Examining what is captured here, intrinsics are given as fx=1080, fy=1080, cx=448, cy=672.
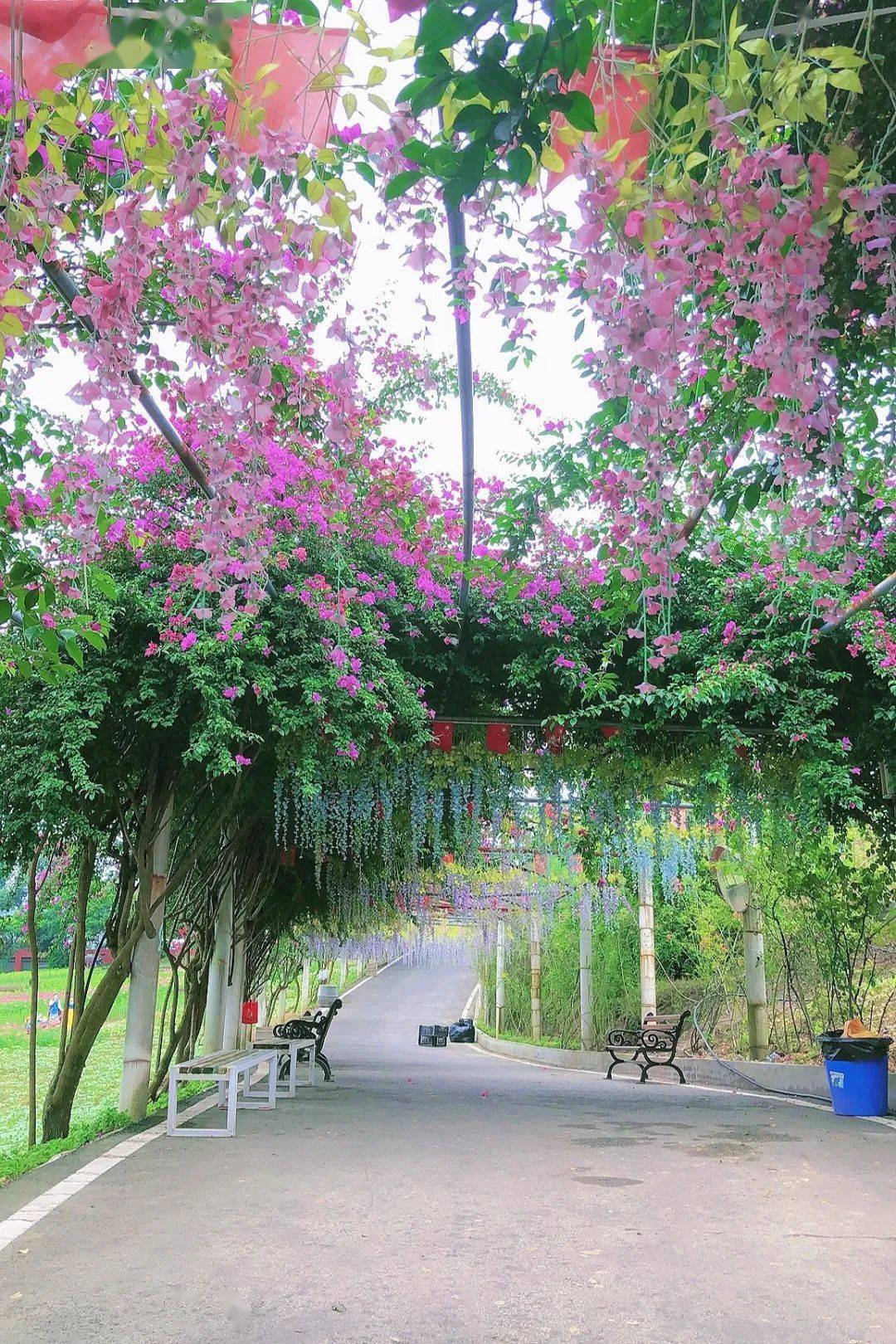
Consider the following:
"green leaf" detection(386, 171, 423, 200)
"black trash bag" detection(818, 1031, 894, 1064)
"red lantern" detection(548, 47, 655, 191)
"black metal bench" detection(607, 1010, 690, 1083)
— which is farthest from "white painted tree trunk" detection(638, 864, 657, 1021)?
"green leaf" detection(386, 171, 423, 200)

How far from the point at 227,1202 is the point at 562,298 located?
382 centimetres

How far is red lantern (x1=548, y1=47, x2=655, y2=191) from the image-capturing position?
1965mm

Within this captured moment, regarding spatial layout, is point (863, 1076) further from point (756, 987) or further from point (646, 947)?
point (646, 947)

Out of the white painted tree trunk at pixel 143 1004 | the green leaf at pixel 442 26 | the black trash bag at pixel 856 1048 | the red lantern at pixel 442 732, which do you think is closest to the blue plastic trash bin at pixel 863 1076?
the black trash bag at pixel 856 1048

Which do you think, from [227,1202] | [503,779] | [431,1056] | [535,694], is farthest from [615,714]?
[431,1056]

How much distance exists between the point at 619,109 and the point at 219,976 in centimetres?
1055

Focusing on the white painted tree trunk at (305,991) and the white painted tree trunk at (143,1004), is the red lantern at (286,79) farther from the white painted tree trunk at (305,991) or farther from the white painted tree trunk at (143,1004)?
the white painted tree trunk at (305,991)

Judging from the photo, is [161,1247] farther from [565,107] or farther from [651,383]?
[565,107]

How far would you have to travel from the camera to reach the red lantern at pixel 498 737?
7578 mm

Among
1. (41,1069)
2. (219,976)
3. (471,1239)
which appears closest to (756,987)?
(219,976)

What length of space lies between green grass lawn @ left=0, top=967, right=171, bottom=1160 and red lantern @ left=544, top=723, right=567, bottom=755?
372cm

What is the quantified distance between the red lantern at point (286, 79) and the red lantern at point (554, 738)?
549cm

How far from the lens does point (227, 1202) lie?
454 centimetres

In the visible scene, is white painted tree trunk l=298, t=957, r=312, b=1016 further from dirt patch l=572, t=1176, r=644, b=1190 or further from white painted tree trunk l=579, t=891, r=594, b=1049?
dirt patch l=572, t=1176, r=644, b=1190
